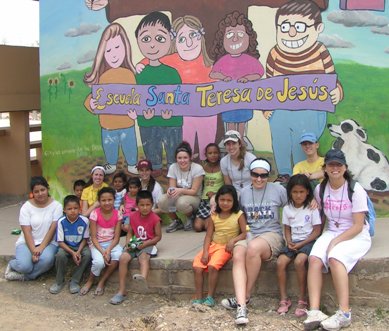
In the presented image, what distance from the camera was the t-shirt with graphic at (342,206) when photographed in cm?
476

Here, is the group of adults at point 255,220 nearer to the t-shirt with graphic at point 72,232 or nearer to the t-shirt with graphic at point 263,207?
the t-shirt with graphic at point 263,207

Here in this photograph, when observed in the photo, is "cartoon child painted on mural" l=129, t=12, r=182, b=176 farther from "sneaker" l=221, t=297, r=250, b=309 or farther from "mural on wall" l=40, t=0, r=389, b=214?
"sneaker" l=221, t=297, r=250, b=309

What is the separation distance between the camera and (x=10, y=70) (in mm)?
9508

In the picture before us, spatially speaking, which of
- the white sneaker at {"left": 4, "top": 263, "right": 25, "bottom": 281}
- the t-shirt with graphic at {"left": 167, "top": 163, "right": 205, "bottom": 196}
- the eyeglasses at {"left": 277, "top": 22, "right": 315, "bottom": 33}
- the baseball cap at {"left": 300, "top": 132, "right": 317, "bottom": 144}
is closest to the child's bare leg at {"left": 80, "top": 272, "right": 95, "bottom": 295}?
the white sneaker at {"left": 4, "top": 263, "right": 25, "bottom": 281}

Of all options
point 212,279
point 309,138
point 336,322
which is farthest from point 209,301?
point 309,138

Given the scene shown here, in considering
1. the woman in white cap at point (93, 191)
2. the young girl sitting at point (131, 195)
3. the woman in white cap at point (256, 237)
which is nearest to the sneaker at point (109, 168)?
the woman in white cap at point (93, 191)

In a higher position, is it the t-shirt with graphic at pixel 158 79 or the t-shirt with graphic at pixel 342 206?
the t-shirt with graphic at pixel 158 79

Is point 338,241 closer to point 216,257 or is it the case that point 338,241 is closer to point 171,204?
point 216,257

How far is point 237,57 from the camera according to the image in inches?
272

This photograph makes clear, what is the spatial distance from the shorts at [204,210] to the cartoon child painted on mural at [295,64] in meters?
0.96

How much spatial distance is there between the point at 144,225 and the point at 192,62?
8.10 feet

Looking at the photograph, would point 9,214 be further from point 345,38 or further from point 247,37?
point 345,38

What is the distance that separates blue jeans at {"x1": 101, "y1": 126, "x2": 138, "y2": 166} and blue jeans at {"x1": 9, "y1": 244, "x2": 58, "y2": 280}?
2045mm

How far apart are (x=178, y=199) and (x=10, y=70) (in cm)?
457
